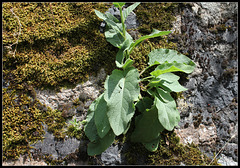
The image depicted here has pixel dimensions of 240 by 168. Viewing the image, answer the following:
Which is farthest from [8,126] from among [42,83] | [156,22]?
[156,22]

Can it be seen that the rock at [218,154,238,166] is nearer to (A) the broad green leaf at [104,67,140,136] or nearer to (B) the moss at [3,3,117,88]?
(A) the broad green leaf at [104,67,140,136]

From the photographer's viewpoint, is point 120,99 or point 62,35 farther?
point 62,35

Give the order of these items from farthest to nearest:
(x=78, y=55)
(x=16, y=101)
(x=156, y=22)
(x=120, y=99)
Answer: (x=156, y=22), (x=78, y=55), (x=16, y=101), (x=120, y=99)

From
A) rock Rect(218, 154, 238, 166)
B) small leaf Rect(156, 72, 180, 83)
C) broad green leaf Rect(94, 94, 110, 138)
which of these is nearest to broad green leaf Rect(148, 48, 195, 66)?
small leaf Rect(156, 72, 180, 83)

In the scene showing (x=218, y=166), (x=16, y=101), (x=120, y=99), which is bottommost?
(x=218, y=166)

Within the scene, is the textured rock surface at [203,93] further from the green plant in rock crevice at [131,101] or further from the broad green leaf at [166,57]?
the broad green leaf at [166,57]

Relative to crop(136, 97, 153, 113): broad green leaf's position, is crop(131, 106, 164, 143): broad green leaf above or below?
below

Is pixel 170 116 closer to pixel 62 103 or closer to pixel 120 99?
pixel 120 99

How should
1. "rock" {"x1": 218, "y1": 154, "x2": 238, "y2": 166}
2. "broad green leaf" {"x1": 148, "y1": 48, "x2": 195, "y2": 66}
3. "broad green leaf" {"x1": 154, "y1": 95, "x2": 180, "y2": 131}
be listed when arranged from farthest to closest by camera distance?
"rock" {"x1": 218, "y1": 154, "x2": 238, "y2": 166}
"broad green leaf" {"x1": 148, "y1": 48, "x2": 195, "y2": 66}
"broad green leaf" {"x1": 154, "y1": 95, "x2": 180, "y2": 131}
